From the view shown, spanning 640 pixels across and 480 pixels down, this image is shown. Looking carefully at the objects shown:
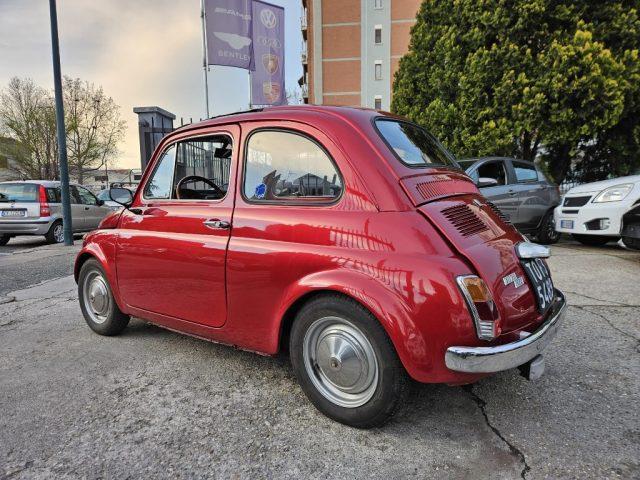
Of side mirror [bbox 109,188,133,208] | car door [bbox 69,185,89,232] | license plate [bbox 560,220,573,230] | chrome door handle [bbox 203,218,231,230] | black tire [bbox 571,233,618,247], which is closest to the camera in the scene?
chrome door handle [bbox 203,218,231,230]

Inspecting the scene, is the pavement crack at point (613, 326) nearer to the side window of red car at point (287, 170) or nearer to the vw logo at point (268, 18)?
the side window of red car at point (287, 170)

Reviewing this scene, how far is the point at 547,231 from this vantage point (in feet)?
27.9

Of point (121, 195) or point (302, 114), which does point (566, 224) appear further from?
point (121, 195)

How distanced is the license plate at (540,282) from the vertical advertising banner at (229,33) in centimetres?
1330

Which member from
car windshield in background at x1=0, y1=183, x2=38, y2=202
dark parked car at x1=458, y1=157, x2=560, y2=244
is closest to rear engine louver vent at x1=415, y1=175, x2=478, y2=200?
dark parked car at x1=458, y1=157, x2=560, y2=244

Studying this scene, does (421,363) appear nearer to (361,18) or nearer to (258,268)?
(258,268)

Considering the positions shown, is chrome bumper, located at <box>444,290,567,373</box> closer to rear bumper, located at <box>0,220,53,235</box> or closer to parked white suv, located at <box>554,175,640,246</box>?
parked white suv, located at <box>554,175,640,246</box>

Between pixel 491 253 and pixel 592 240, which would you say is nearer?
pixel 491 253

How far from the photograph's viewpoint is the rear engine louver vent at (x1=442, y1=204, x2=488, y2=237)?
227 cm

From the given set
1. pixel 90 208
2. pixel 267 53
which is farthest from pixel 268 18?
pixel 90 208

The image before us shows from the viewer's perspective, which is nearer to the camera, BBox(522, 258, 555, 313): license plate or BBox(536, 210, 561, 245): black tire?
BBox(522, 258, 555, 313): license plate

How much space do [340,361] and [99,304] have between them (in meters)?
2.60

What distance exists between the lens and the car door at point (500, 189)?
791 cm

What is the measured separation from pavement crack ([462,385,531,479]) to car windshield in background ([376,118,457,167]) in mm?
1460
